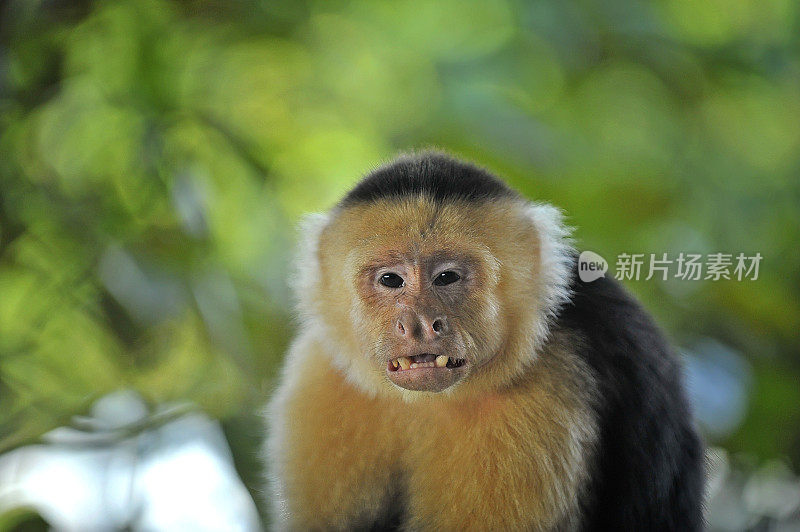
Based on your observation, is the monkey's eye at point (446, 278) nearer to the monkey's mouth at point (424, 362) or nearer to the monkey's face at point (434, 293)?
the monkey's face at point (434, 293)

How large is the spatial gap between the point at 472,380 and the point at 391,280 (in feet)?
0.69

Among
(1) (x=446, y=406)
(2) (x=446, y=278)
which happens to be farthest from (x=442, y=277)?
(1) (x=446, y=406)

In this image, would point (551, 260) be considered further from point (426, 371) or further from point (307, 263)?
point (307, 263)

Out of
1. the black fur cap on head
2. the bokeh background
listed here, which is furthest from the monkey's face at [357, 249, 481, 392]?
the bokeh background

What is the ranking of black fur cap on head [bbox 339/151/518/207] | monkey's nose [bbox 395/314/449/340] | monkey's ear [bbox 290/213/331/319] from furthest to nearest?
1. monkey's ear [bbox 290/213/331/319]
2. black fur cap on head [bbox 339/151/518/207]
3. monkey's nose [bbox 395/314/449/340]

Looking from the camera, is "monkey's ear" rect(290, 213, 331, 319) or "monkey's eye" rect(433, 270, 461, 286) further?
"monkey's ear" rect(290, 213, 331, 319)

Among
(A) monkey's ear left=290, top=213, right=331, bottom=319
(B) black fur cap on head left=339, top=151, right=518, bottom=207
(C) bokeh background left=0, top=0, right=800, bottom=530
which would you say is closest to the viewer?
(B) black fur cap on head left=339, top=151, right=518, bottom=207

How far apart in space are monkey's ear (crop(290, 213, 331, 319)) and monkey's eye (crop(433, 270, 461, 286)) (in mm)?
249

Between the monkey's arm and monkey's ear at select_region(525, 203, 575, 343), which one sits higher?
monkey's ear at select_region(525, 203, 575, 343)

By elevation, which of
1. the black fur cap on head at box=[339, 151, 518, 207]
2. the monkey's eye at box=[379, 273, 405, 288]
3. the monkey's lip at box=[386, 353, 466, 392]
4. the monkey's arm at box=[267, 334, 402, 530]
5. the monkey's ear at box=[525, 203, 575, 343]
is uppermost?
the black fur cap on head at box=[339, 151, 518, 207]

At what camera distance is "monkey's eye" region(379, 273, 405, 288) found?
3.87 feet

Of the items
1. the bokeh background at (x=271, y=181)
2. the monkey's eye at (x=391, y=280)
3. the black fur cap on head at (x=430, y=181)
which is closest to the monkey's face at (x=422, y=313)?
the monkey's eye at (x=391, y=280)

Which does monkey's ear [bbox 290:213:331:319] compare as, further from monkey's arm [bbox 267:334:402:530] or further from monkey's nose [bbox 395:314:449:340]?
monkey's nose [bbox 395:314:449:340]

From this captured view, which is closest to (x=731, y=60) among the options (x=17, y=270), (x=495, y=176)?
(x=495, y=176)
